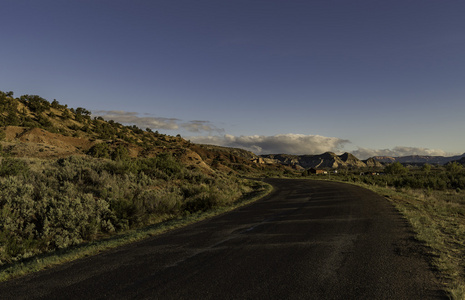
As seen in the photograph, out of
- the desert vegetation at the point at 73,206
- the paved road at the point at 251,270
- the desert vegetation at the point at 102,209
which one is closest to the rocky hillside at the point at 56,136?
the desert vegetation at the point at 102,209

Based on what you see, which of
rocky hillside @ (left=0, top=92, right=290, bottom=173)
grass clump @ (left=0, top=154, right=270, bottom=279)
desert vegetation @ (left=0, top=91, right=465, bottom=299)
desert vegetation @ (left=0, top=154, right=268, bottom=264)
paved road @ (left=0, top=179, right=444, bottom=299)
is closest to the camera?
paved road @ (left=0, top=179, right=444, bottom=299)

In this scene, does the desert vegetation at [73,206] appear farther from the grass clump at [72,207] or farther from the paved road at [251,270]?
the paved road at [251,270]

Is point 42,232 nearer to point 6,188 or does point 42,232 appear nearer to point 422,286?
point 6,188

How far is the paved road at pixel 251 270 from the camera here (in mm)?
4715

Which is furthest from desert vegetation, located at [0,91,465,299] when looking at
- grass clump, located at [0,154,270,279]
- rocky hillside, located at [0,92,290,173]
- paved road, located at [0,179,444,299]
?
rocky hillside, located at [0,92,290,173]

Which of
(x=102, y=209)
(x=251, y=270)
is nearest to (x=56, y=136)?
(x=102, y=209)

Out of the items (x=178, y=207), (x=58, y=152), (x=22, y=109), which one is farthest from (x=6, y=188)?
(x=22, y=109)

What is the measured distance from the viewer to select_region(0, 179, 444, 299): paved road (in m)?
4.71

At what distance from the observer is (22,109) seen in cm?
5003

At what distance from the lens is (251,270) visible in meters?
5.70

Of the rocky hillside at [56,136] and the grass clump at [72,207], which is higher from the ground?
the rocky hillside at [56,136]

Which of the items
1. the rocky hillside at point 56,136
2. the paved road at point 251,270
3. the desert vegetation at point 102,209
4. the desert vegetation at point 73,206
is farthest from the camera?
the rocky hillside at point 56,136

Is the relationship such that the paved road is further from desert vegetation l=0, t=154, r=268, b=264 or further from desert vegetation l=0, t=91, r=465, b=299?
desert vegetation l=0, t=154, r=268, b=264

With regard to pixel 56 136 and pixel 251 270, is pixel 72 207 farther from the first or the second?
pixel 56 136
